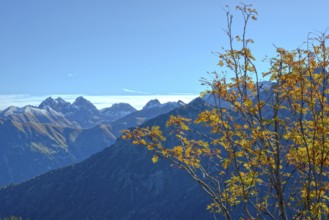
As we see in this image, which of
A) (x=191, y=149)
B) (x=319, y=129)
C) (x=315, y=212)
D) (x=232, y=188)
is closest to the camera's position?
(x=315, y=212)

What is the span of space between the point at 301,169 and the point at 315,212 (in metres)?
2.86

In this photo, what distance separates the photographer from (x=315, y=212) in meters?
11.6

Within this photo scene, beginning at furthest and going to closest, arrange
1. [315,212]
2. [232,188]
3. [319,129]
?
[232,188]
[319,129]
[315,212]

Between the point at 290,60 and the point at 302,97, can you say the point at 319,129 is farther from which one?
the point at 290,60

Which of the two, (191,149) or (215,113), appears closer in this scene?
(215,113)

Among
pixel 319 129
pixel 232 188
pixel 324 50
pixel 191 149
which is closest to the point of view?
pixel 319 129

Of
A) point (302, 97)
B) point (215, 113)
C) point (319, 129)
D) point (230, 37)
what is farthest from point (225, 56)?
point (319, 129)

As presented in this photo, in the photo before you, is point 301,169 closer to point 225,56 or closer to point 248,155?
point 248,155

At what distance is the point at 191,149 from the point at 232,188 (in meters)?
2.30

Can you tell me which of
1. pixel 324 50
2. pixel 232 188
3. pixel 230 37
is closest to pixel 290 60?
pixel 324 50

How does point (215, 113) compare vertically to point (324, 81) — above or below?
below

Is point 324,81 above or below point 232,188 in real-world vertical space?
above

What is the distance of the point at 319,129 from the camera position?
1279 centimetres

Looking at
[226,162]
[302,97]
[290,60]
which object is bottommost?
[226,162]
